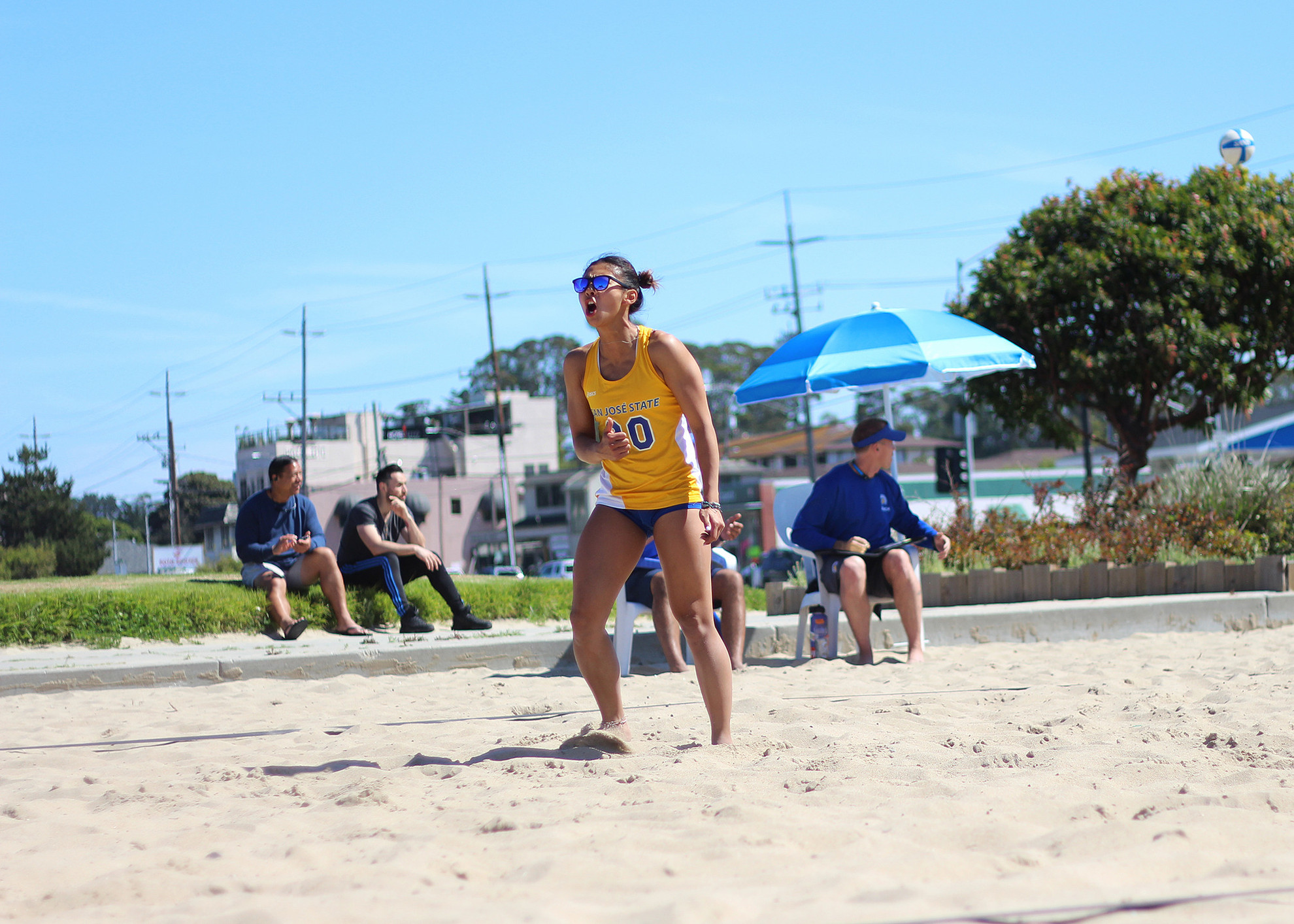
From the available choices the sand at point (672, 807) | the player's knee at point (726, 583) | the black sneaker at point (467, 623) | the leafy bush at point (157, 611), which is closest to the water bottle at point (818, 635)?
the player's knee at point (726, 583)

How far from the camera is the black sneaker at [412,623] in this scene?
744cm

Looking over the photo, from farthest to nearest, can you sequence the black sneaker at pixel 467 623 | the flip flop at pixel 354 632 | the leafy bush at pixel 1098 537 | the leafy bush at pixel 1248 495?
the leafy bush at pixel 1248 495 → the leafy bush at pixel 1098 537 → the black sneaker at pixel 467 623 → the flip flop at pixel 354 632

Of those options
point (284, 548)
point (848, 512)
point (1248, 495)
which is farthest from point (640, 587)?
point (1248, 495)

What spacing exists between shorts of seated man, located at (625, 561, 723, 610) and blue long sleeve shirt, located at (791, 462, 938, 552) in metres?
0.71

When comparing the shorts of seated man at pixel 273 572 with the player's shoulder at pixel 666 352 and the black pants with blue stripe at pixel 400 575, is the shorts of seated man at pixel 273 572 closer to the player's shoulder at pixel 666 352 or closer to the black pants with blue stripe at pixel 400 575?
the black pants with blue stripe at pixel 400 575

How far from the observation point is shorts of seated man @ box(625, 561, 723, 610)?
6062 mm

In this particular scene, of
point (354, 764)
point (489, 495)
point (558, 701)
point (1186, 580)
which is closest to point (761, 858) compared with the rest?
point (354, 764)

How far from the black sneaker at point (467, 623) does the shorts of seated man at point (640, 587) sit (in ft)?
6.06

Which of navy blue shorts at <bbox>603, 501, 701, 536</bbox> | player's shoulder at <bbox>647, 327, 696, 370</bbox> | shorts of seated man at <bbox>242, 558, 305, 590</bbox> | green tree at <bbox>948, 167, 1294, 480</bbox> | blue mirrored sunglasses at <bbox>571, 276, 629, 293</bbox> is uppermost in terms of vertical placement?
green tree at <bbox>948, 167, 1294, 480</bbox>

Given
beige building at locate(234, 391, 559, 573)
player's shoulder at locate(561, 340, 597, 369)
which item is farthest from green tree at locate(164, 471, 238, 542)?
player's shoulder at locate(561, 340, 597, 369)

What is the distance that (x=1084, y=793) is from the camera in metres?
2.98

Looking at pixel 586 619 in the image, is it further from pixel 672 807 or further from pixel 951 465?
pixel 951 465

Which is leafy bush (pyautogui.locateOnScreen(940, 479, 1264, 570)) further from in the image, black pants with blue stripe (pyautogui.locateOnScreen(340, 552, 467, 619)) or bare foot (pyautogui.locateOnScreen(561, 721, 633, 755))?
bare foot (pyautogui.locateOnScreen(561, 721, 633, 755))

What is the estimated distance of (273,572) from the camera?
295 inches
